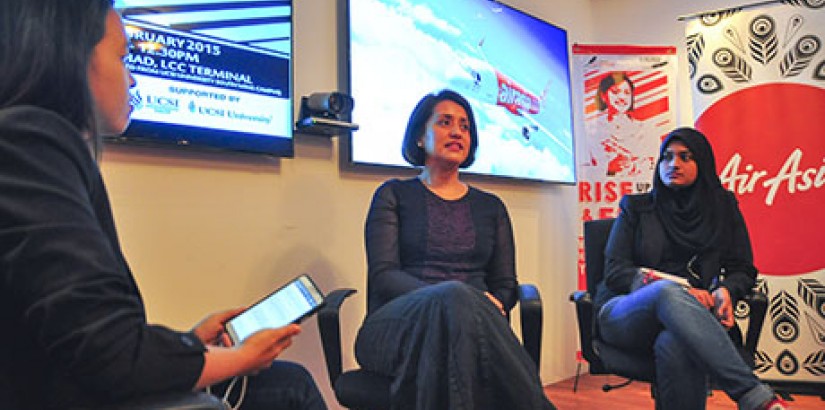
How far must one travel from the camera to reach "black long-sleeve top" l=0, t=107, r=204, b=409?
65 cm

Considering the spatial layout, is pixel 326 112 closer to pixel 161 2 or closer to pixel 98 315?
pixel 161 2

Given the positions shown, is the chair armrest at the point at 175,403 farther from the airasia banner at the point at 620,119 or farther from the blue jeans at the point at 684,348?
the airasia banner at the point at 620,119

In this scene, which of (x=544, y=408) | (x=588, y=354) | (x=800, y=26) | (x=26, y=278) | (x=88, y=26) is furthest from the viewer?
Answer: (x=800, y=26)

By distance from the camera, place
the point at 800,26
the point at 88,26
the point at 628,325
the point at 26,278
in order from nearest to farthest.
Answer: the point at 26,278 < the point at 88,26 < the point at 628,325 < the point at 800,26

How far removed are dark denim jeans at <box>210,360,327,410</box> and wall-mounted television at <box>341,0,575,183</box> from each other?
1.34 meters

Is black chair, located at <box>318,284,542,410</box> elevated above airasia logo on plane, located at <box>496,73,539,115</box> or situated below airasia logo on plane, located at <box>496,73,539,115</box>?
below

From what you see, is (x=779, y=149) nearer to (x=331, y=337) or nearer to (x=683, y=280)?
(x=683, y=280)

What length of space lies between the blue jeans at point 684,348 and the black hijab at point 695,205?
0.43m

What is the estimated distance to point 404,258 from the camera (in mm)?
2029

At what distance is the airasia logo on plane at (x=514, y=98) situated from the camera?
315 cm

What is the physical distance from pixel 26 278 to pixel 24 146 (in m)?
0.14

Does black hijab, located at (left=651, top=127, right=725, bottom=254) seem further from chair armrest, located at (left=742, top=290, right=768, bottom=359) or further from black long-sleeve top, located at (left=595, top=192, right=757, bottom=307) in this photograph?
chair armrest, located at (left=742, top=290, right=768, bottom=359)

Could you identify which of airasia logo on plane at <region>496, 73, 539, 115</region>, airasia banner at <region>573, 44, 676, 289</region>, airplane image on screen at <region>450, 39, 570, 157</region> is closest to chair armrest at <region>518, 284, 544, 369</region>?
airplane image on screen at <region>450, 39, 570, 157</region>

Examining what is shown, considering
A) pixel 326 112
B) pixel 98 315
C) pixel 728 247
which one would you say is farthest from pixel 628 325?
pixel 98 315
